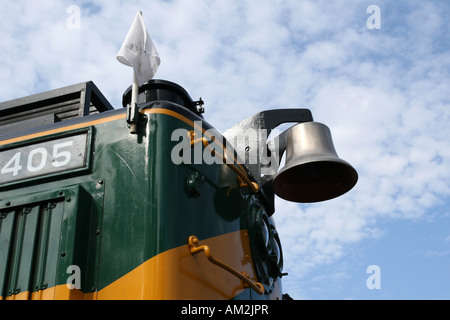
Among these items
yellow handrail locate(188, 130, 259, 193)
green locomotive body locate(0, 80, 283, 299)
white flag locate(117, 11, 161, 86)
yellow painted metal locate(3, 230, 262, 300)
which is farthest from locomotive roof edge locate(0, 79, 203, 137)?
yellow painted metal locate(3, 230, 262, 300)

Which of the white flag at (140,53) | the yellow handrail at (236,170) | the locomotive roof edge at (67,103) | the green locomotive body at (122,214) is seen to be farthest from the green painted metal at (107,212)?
the locomotive roof edge at (67,103)

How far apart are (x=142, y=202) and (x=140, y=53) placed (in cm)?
147

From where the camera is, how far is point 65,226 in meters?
3.54

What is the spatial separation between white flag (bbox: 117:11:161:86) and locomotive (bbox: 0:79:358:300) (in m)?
0.36

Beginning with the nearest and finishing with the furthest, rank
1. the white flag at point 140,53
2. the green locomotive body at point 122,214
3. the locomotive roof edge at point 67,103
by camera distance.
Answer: the green locomotive body at point 122,214, the white flag at point 140,53, the locomotive roof edge at point 67,103

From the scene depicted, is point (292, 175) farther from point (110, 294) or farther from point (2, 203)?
point (2, 203)

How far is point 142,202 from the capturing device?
3541mm

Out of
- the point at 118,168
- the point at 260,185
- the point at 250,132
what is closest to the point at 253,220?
the point at 260,185

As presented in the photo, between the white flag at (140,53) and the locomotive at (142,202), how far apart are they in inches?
14.2

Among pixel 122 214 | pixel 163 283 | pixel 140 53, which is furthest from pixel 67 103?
pixel 163 283

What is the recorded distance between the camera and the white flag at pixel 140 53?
4.34m

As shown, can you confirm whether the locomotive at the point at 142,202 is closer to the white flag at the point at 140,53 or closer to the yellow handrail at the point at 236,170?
the yellow handrail at the point at 236,170

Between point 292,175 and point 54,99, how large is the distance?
240cm

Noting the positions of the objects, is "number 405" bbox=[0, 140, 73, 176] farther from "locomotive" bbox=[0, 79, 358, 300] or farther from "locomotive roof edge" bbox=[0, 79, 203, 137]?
"locomotive roof edge" bbox=[0, 79, 203, 137]
